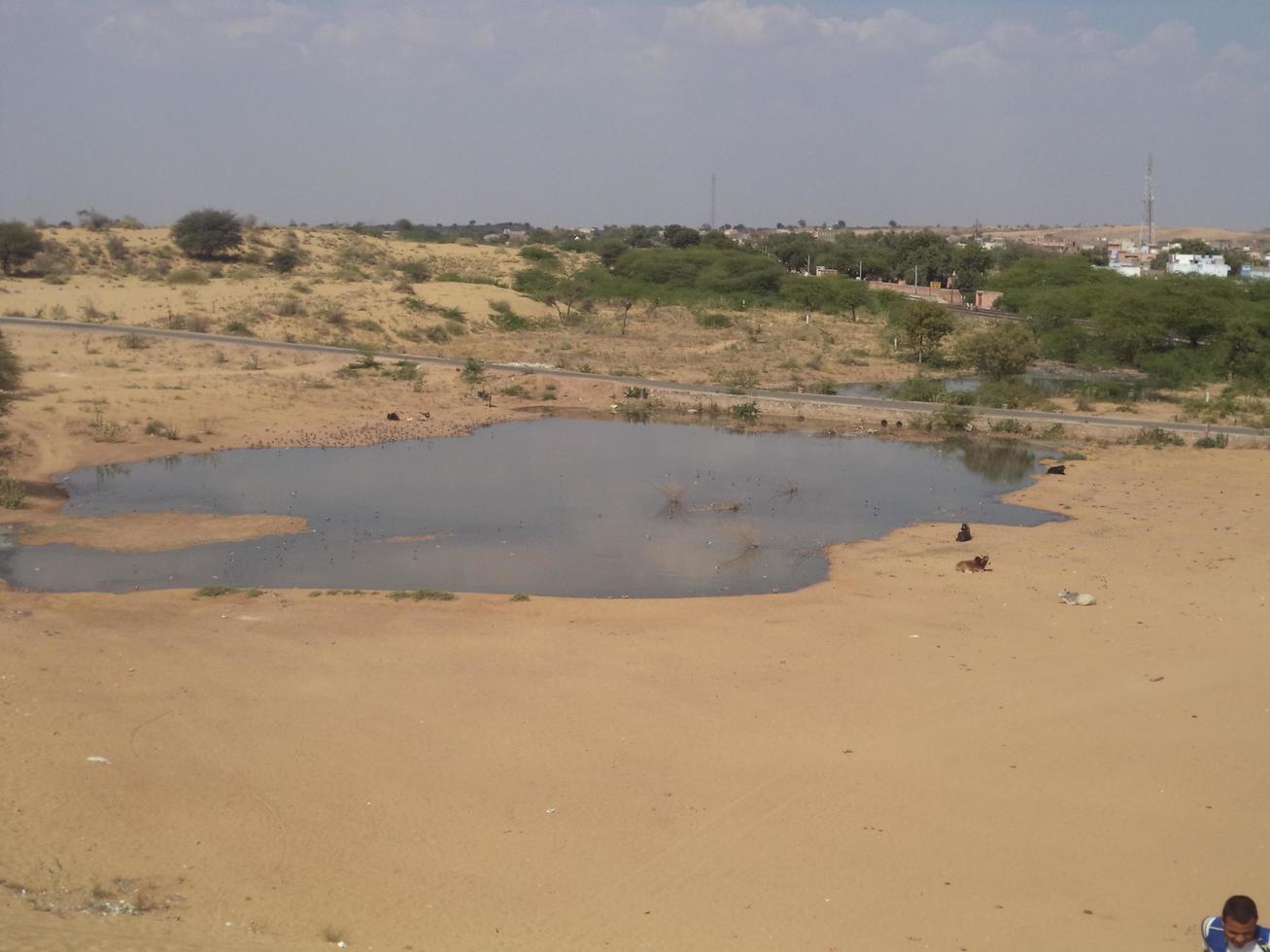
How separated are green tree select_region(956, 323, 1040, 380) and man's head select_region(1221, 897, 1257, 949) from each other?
133 feet

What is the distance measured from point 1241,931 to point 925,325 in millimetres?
46996

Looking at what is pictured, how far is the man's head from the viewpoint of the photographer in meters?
6.11

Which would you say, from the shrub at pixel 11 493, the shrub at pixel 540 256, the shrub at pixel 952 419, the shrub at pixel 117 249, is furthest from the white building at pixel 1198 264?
the shrub at pixel 11 493

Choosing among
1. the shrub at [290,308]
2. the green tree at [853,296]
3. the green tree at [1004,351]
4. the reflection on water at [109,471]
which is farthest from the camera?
the green tree at [853,296]

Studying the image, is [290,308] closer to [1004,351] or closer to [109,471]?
[109,471]

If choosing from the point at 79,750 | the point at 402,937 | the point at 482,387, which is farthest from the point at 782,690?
the point at 482,387

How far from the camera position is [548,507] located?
25.4 m

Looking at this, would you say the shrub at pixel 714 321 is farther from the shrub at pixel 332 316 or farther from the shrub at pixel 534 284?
the shrub at pixel 332 316

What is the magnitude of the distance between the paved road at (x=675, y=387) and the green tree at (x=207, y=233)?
25631mm

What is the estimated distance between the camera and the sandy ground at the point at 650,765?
9.56 meters

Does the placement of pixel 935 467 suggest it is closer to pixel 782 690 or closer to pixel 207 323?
pixel 782 690

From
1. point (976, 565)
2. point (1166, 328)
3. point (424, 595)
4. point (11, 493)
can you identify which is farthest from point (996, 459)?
point (11, 493)

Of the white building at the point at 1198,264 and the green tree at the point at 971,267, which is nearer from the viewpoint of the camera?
the green tree at the point at 971,267

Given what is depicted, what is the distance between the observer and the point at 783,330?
62438 mm
